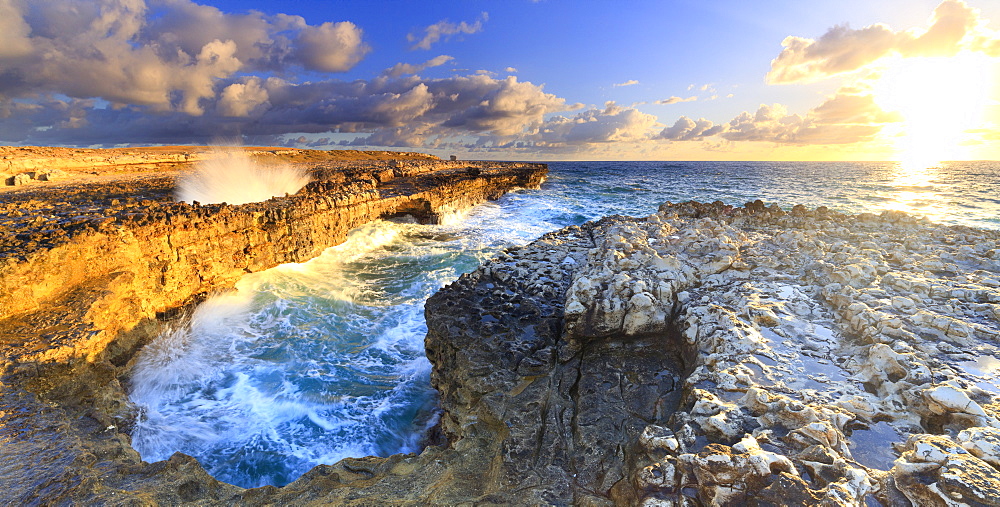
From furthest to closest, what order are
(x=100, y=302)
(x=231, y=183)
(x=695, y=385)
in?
(x=231, y=183) < (x=100, y=302) < (x=695, y=385)

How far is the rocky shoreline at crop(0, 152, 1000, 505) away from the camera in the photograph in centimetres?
253

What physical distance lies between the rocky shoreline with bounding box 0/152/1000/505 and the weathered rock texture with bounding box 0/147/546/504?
4 centimetres

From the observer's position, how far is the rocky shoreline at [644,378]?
253cm

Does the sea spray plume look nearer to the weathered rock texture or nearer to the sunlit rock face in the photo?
the weathered rock texture

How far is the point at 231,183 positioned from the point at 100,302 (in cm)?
977

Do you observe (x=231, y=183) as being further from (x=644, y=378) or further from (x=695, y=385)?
(x=695, y=385)

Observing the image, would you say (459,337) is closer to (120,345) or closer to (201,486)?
(201,486)

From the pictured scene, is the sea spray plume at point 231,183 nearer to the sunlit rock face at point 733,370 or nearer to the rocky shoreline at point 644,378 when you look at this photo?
the rocky shoreline at point 644,378

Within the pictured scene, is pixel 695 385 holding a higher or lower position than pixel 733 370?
lower

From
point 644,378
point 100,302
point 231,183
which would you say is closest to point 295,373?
point 100,302

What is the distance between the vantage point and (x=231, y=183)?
1476cm

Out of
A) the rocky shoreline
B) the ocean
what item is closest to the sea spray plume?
the ocean

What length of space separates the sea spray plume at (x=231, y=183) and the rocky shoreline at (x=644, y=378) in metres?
6.75

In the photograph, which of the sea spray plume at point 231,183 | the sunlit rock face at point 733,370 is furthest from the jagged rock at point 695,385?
the sea spray plume at point 231,183
